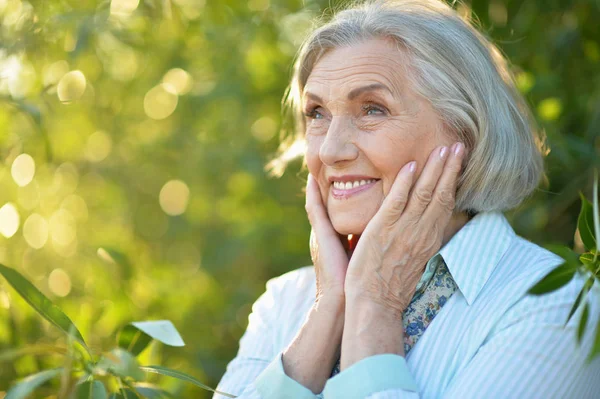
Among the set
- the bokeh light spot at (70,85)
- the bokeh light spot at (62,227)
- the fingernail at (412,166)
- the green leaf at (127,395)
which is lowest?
the green leaf at (127,395)

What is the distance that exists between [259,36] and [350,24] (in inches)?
61.7

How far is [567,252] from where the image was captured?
136 cm

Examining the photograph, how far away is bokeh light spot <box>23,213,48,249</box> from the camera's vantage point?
14.6 feet

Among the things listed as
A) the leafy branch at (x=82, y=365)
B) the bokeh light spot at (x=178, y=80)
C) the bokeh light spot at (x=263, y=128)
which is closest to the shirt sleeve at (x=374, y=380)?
the leafy branch at (x=82, y=365)

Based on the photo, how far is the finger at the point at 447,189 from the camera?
6.83ft

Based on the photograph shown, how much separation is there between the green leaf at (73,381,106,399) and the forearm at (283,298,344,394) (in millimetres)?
681

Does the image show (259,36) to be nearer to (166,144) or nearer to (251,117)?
(251,117)

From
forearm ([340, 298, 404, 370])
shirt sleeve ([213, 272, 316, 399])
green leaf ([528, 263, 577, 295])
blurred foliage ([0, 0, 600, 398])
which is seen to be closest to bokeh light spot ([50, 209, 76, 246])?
blurred foliage ([0, 0, 600, 398])

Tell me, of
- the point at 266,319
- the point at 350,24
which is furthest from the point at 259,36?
the point at 266,319

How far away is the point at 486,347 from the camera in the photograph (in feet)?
5.84

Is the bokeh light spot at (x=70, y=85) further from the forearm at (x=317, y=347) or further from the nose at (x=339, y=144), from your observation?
the forearm at (x=317, y=347)

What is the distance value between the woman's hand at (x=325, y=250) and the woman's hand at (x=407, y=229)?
94 millimetres

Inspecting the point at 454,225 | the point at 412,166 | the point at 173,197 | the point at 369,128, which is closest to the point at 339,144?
the point at 369,128

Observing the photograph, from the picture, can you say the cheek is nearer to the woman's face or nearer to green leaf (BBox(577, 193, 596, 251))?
the woman's face
